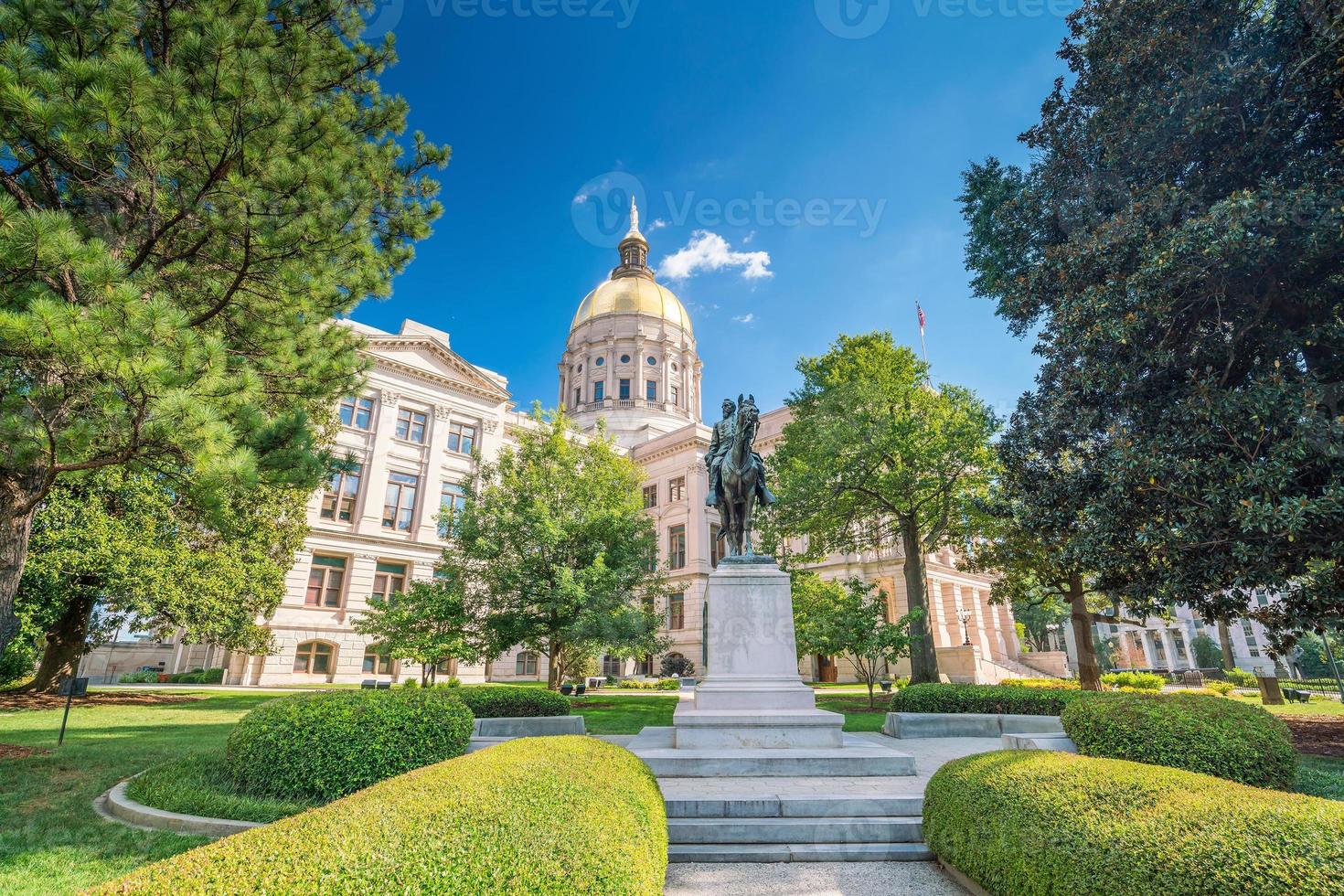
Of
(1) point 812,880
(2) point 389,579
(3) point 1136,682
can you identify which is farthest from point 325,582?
(3) point 1136,682

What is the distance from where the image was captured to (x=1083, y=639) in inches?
877

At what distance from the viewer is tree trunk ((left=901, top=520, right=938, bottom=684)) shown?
21141 millimetres

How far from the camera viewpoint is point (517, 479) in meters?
23.8

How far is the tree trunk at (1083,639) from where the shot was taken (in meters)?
21.7

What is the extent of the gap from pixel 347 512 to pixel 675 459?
22.9 metres

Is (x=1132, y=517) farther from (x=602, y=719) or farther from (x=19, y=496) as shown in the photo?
(x=19, y=496)

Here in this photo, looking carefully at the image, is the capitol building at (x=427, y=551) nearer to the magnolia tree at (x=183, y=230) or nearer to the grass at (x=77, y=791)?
the grass at (x=77, y=791)

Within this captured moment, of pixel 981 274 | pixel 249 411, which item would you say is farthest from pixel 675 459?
pixel 249 411

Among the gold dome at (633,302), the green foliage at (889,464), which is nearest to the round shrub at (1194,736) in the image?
the green foliage at (889,464)

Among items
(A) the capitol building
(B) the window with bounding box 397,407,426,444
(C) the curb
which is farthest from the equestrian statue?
(B) the window with bounding box 397,407,426,444

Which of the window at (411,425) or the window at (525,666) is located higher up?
the window at (411,425)

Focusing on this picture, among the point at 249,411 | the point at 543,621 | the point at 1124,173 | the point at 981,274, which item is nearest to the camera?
the point at 249,411

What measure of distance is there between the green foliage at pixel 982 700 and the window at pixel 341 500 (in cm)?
3239

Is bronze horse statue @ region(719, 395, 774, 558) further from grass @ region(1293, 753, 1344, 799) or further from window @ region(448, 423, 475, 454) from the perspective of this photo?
window @ region(448, 423, 475, 454)
